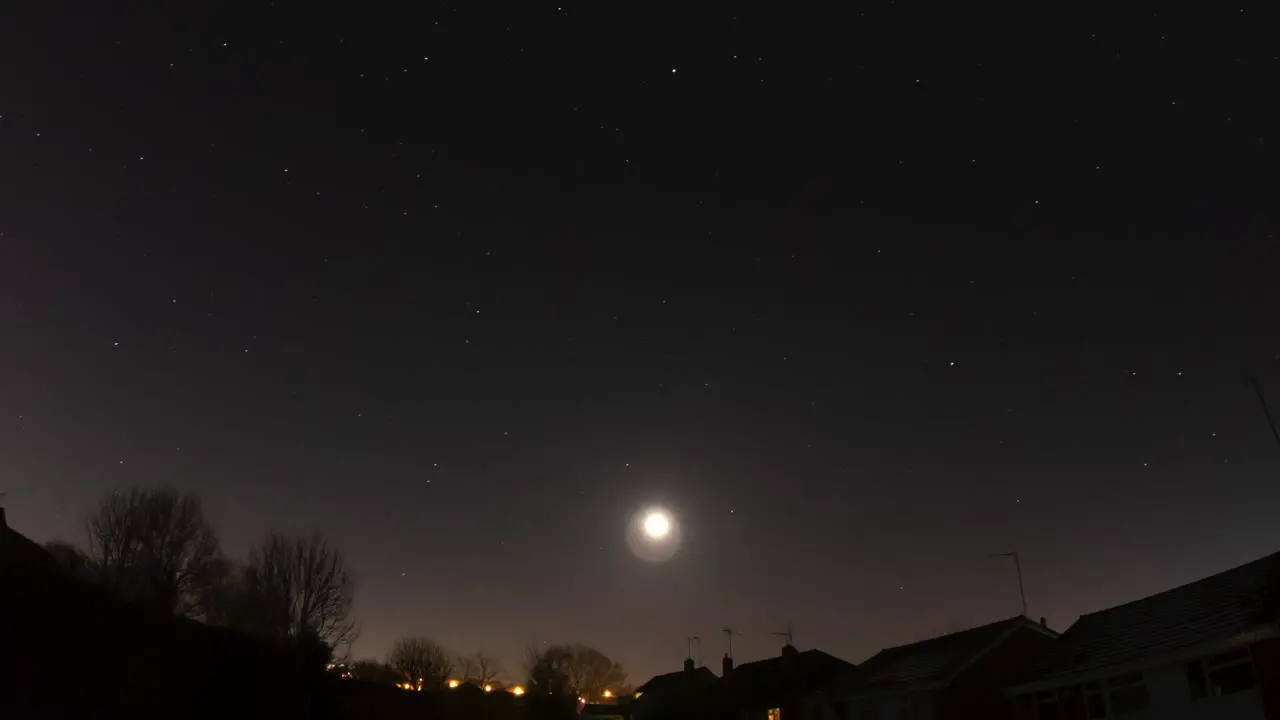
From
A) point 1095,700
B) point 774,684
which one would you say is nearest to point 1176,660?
point 1095,700

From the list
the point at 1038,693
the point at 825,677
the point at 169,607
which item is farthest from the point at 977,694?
the point at 169,607

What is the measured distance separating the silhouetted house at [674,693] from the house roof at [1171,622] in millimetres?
36104

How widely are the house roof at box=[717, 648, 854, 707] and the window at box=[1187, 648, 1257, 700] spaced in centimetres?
3036

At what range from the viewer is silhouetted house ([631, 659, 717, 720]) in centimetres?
6706

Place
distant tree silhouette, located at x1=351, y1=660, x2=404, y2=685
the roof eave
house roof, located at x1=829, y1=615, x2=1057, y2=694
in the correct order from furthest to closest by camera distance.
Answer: distant tree silhouette, located at x1=351, y1=660, x2=404, y2=685
house roof, located at x1=829, y1=615, x2=1057, y2=694
the roof eave

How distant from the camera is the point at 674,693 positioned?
7669cm

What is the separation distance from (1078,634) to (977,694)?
459 centimetres

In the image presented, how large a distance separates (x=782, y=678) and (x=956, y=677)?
23340 mm

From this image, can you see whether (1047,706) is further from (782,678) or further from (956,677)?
(782,678)

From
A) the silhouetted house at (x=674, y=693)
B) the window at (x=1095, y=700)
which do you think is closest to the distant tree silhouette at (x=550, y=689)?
the silhouetted house at (x=674, y=693)

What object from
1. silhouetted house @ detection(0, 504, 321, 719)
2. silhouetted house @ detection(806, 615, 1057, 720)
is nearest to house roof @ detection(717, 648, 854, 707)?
silhouetted house @ detection(806, 615, 1057, 720)

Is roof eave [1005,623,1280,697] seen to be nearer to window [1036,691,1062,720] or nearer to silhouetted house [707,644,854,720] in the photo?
window [1036,691,1062,720]

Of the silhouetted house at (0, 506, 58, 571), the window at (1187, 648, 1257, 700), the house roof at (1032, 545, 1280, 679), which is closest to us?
the window at (1187, 648, 1257, 700)

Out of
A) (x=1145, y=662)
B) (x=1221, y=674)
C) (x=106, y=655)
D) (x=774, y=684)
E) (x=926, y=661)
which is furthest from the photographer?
(x=774, y=684)
